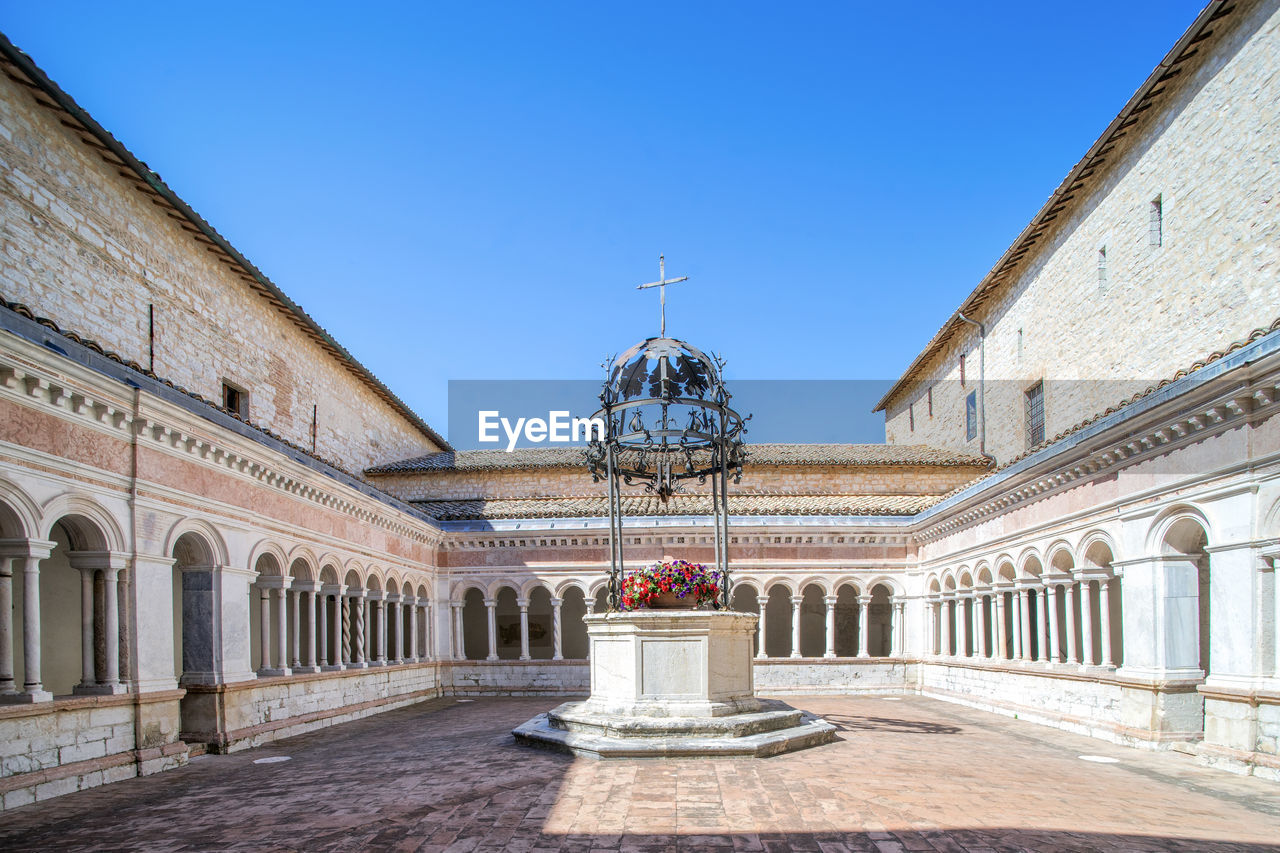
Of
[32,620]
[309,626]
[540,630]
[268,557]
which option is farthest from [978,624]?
[32,620]

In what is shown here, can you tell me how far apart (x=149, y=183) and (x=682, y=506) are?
1572 cm

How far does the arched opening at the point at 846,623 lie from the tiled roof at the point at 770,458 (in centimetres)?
428

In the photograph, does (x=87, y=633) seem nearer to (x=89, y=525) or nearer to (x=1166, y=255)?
(x=89, y=525)

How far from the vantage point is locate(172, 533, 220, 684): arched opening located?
1362cm

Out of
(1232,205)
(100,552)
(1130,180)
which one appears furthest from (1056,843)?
(1130,180)

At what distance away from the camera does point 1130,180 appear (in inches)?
740

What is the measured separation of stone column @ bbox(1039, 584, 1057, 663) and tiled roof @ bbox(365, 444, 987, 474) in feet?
37.5

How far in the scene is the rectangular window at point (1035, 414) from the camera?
23.9m

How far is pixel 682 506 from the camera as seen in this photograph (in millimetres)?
26875

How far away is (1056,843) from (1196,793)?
312cm

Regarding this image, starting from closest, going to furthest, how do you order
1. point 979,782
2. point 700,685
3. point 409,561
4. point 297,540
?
point 979,782 < point 700,685 < point 297,540 < point 409,561

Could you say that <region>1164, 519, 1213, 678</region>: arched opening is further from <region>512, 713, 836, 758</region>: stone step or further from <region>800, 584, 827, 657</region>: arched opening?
<region>800, 584, 827, 657</region>: arched opening

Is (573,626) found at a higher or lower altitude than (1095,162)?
lower

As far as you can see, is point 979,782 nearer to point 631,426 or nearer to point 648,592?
point 648,592
